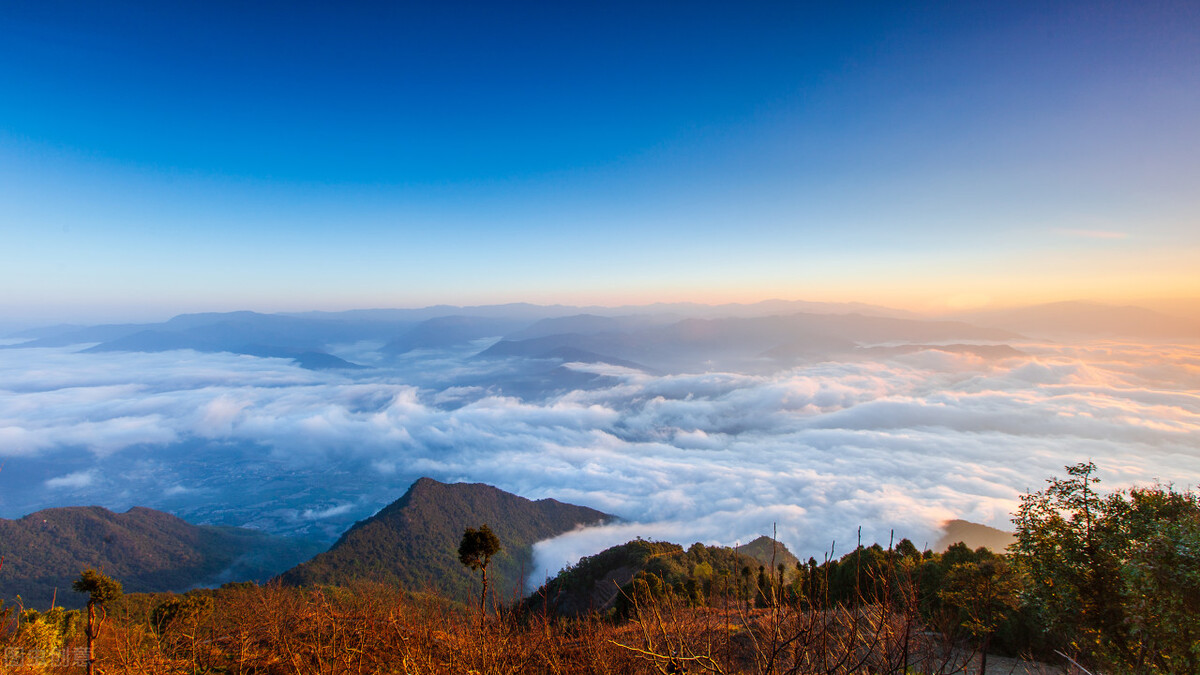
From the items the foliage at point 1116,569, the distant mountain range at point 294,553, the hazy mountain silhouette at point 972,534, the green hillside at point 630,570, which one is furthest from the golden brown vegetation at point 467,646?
the hazy mountain silhouette at point 972,534

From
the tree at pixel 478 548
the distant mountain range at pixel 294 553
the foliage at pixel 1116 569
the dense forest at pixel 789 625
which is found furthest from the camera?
the distant mountain range at pixel 294 553

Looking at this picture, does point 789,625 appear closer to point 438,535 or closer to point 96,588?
point 96,588

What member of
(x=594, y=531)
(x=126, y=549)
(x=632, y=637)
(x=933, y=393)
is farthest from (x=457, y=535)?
(x=933, y=393)

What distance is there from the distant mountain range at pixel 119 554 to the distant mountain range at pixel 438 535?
130ft

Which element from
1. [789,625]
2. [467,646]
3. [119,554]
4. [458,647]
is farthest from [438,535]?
[789,625]

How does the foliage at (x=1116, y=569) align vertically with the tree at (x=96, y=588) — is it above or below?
below

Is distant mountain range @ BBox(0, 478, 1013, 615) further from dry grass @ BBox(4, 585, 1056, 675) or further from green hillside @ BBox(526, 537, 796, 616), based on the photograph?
dry grass @ BBox(4, 585, 1056, 675)

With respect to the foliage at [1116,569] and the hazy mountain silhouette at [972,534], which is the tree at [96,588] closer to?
the foliage at [1116,569]

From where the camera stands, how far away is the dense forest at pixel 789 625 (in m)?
5.37

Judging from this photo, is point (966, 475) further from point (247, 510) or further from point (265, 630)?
point (247, 510)

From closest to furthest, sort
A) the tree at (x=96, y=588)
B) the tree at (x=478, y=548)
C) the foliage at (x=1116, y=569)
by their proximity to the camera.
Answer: the tree at (x=478, y=548)
the tree at (x=96, y=588)
the foliage at (x=1116, y=569)

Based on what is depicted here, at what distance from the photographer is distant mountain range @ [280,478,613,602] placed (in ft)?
250

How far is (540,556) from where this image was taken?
9625 centimetres

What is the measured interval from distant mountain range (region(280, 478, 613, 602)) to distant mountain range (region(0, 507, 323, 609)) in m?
39.7
